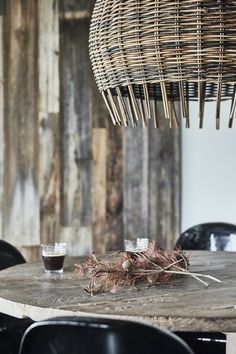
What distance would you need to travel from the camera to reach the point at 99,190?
338 cm

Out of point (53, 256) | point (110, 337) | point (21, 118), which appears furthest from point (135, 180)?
point (110, 337)

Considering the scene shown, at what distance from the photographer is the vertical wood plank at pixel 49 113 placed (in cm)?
335

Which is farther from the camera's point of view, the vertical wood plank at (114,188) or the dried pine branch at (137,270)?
the vertical wood plank at (114,188)

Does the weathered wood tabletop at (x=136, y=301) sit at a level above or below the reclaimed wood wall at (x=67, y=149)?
below

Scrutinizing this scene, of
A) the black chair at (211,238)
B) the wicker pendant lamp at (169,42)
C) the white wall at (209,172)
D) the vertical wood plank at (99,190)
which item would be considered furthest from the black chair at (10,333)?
the white wall at (209,172)

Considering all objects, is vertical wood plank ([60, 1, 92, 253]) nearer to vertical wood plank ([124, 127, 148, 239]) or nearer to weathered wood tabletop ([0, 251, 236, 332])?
vertical wood plank ([124, 127, 148, 239])

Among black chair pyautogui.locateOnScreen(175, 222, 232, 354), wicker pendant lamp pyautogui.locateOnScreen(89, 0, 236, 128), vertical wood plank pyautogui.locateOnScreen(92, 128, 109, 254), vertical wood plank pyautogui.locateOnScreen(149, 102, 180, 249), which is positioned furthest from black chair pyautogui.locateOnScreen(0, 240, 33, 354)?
vertical wood plank pyautogui.locateOnScreen(149, 102, 180, 249)

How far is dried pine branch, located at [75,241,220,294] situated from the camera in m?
1.75

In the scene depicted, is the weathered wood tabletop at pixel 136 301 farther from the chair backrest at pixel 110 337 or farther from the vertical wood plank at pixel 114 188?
the vertical wood plank at pixel 114 188

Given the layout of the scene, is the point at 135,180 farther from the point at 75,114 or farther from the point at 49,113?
the point at 49,113

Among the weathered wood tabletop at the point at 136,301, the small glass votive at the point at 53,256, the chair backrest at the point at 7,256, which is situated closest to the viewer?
the weathered wood tabletop at the point at 136,301

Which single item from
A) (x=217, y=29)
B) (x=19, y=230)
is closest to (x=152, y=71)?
(x=217, y=29)

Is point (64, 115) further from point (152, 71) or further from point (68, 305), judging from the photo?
point (68, 305)

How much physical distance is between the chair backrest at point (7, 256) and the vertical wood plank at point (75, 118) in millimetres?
980
